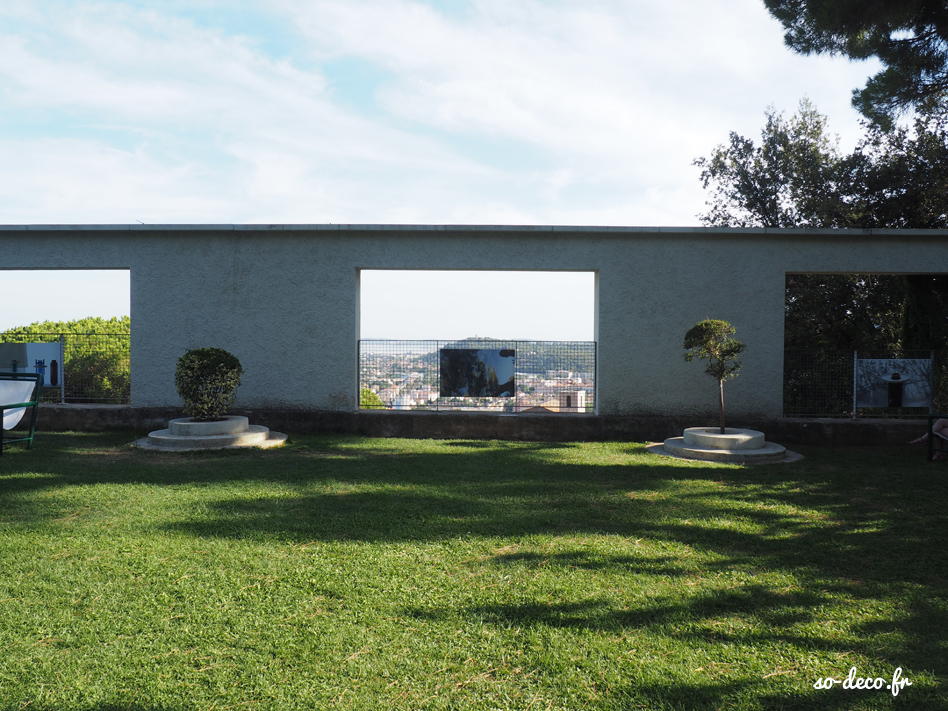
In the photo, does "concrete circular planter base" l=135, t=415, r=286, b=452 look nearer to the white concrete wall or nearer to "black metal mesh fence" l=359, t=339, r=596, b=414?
the white concrete wall

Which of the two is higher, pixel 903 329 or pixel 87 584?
pixel 903 329

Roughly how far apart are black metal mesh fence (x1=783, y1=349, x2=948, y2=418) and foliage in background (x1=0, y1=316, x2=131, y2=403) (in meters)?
12.6

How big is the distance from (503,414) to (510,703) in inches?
351

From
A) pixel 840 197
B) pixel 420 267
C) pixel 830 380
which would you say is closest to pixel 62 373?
pixel 420 267

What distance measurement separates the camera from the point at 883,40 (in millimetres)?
10844

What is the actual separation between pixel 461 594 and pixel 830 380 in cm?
1025

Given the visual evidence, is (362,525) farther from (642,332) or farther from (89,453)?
(642,332)

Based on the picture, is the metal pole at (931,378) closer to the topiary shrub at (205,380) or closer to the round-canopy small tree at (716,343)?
the round-canopy small tree at (716,343)

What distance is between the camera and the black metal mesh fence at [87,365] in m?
12.1

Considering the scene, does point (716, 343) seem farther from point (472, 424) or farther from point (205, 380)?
point (205, 380)

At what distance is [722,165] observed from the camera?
22.4 metres

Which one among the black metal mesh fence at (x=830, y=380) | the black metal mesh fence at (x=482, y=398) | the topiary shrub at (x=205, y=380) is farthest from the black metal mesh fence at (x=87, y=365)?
the black metal mesh fence at (x=830, y=380)

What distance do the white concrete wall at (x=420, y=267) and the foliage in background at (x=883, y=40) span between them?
235 cm

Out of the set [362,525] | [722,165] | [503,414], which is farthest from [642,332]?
[722,165]
